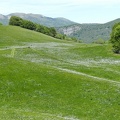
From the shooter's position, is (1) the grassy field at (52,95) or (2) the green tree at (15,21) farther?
(2) the green tree at (15,21)

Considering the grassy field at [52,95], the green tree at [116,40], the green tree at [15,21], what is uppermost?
the green tree at [15,21]

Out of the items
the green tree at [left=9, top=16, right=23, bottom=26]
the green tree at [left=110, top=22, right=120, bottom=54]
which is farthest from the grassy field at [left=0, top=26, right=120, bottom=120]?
the green tree at [left=9, top=16, right=23, bottom=26]

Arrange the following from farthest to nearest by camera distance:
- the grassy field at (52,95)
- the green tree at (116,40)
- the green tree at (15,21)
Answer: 1. the green tree at (15,21)
2. the green tree at (116,40)
3. the grassy field at (52,95)

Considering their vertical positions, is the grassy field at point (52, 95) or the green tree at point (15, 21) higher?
the green tree at point (15, 21)

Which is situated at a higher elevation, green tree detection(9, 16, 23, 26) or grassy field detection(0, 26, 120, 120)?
green tree detection(9, 16, 23, 26)

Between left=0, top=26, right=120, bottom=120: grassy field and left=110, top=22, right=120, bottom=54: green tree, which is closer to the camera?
left=0, top=26, right=120, bottom=120: grassy field

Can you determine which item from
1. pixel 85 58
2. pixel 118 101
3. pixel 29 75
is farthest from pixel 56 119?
pixel 85 58

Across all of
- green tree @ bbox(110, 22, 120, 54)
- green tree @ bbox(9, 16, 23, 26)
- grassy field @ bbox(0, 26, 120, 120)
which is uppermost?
green tree @ bbox(9, 16, 23, 26)

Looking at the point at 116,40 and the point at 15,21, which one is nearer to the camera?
the point at 116,40

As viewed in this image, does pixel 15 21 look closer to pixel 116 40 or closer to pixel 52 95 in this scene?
pixel 116 40

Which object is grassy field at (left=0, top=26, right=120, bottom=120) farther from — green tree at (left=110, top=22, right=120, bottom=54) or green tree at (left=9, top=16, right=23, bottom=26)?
green tree at (left=9, top=16, right=23, bottom=26)

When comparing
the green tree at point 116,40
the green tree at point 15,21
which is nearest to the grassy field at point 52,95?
the green tree at point 116,40

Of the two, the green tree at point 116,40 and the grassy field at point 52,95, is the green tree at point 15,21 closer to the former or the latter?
the green tree at point 116,40

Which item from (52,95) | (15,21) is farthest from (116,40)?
(15,21)
